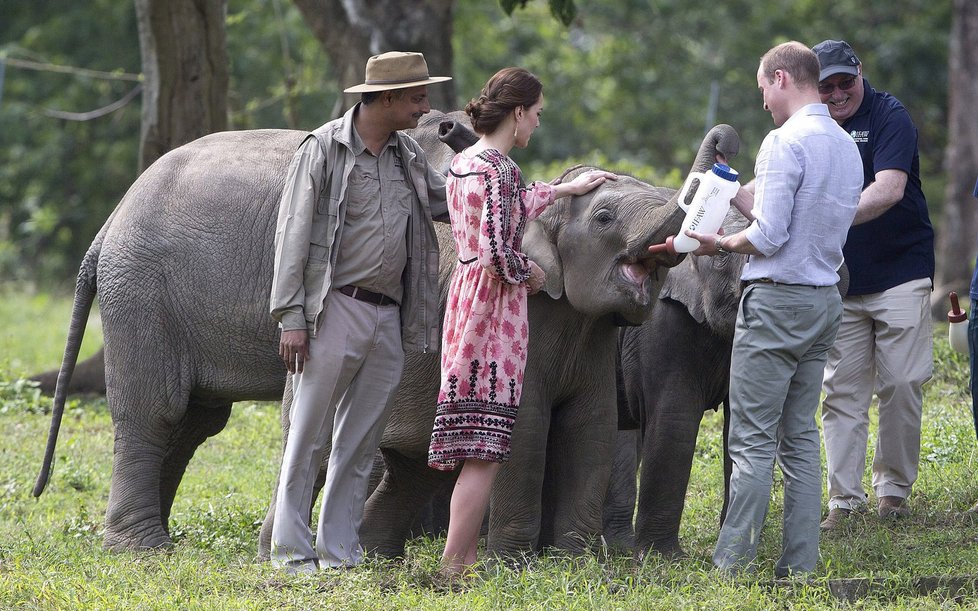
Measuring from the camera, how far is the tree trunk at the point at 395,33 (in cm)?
1141

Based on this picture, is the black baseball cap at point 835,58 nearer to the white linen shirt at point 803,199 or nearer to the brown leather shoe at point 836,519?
the white linen shirt at point 803,199

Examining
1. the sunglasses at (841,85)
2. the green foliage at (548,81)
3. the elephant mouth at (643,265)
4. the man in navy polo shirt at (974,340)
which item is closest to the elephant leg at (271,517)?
the elephant mouth at (643,265)

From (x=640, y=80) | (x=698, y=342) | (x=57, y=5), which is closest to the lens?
(x=698, y=342)

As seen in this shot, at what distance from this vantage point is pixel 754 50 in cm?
2308

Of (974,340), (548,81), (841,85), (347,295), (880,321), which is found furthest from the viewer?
(548,81)

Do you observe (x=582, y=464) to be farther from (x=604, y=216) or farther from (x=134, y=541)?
(x=134, y=541)

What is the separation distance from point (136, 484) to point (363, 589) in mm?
2062

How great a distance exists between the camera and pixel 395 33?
1144 centimetres

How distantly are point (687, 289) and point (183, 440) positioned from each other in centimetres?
281

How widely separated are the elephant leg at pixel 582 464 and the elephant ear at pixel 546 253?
52 cm

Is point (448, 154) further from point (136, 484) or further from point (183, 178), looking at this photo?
point (136, 484)

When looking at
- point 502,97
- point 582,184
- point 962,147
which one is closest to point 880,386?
point 582,184

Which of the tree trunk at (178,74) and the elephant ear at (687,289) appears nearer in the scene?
the elephant ear at (687,289)

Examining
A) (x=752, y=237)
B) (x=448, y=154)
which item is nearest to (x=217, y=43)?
(x=448, y=154)
